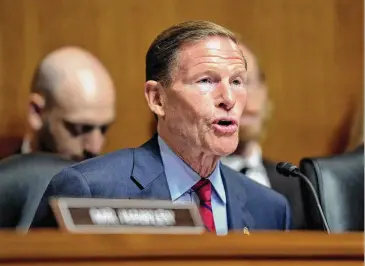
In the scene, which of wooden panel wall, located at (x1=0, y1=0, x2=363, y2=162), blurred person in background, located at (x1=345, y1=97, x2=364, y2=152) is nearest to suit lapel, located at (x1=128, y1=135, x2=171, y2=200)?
wooden panel wall, located at (x1=0, y1=0, x2=363, y2=162)

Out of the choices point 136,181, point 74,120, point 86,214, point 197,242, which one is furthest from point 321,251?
point 74,120

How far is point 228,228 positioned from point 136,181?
0.17 m

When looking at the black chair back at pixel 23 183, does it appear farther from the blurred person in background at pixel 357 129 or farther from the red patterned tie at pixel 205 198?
the blurred person in background at pixel 357 129

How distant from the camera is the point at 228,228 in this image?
1.58 meters

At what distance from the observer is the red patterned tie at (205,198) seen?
157cm

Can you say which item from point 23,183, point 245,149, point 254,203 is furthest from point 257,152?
point 23,183

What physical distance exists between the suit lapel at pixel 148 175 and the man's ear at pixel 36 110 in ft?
0.98

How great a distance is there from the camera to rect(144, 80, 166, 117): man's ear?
5.20ft

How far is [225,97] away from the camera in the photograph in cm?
154

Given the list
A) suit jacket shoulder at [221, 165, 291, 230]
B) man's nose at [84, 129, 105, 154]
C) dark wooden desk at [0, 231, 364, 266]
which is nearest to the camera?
dark wooden desk at [0, 231, 364, 266]

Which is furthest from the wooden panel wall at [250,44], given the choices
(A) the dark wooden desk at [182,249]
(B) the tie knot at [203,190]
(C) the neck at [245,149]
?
(A) the dark wooden desk at [182,249]

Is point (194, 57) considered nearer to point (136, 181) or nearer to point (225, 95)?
point (225, 95)

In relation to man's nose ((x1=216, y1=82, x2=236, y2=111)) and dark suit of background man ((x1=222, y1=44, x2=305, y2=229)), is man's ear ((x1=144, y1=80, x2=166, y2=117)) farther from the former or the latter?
dark suit of background man ((x1=222, y1=44, x2=305, y2=229))

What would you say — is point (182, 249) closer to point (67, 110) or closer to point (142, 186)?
point (142, 186)
